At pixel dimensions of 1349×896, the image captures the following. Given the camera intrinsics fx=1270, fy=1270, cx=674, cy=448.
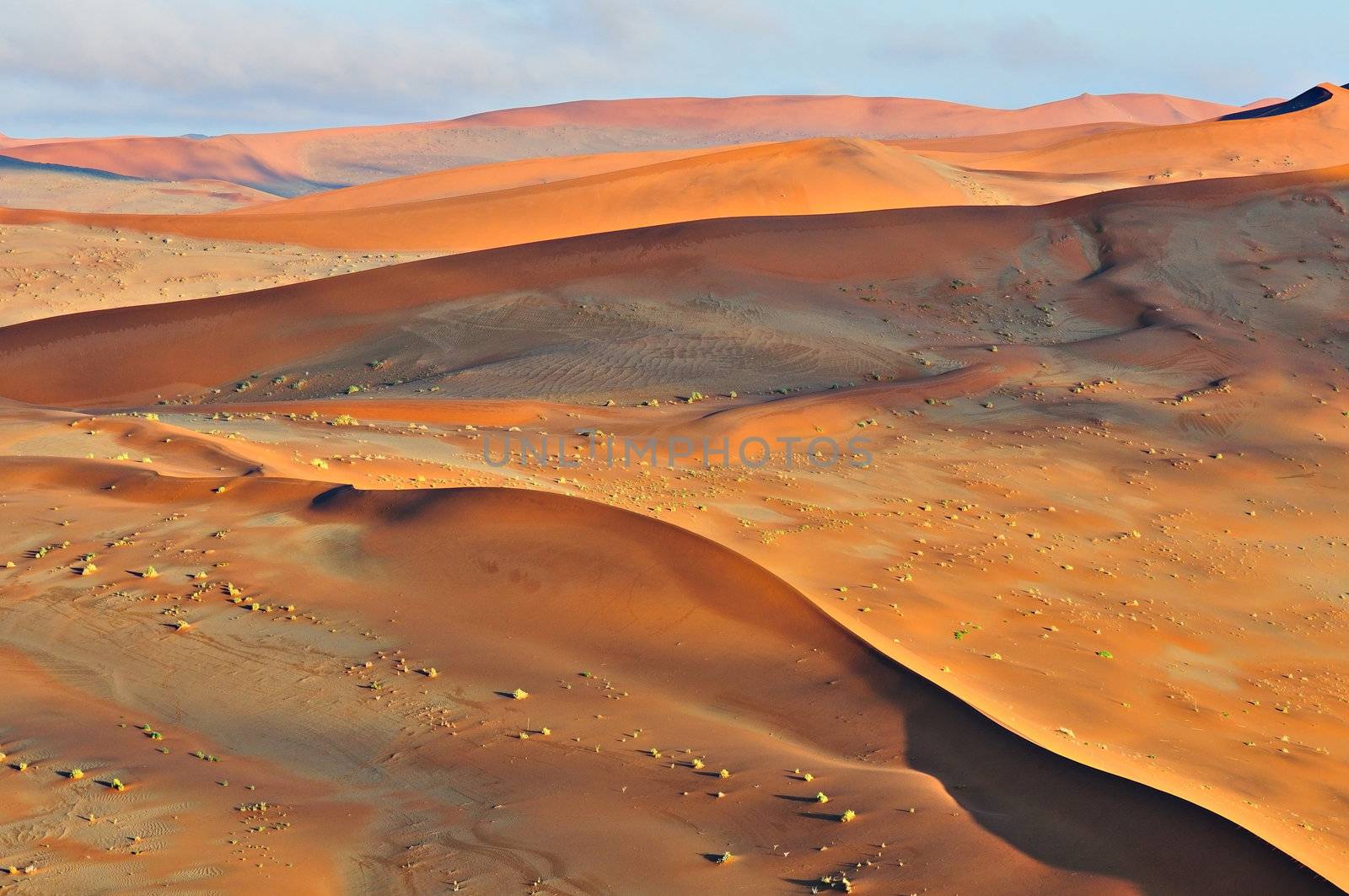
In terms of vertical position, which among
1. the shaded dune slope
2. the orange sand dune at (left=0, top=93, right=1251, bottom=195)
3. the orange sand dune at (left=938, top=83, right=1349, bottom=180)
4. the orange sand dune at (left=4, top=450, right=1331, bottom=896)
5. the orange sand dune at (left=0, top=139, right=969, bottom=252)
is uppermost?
the orange sand dune at (left=0, top=93, right=1251, bottom=195)

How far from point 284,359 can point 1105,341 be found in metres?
11.6

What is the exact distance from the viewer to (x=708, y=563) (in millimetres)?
7742

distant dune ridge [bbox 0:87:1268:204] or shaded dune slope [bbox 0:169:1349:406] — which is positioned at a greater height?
distant dune ridge [bbox 0:87:1268:204]

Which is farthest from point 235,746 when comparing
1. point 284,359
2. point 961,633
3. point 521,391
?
point 284,359

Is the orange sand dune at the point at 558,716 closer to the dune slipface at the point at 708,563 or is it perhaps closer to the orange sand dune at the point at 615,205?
the dune slipface at the point at 708,563

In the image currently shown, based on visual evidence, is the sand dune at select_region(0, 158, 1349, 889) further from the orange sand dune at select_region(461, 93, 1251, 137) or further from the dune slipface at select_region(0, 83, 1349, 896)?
the orange sand dune at select_region(461, 93, 1251, 137)

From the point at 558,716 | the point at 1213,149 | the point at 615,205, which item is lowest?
the point at 558,716

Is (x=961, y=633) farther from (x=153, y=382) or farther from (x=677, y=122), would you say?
(x=677, y=122)

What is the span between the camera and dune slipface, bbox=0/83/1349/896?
5262mm

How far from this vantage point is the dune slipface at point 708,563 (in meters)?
5.26

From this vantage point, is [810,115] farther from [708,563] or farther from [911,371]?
[708,563]

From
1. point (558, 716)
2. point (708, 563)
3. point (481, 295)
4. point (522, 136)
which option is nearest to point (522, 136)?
point (522, 136)

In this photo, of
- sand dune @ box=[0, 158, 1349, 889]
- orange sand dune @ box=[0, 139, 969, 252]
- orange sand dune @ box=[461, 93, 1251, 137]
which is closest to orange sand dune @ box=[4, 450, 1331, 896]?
sand dune @ box=[0, 158, 1349, 889]

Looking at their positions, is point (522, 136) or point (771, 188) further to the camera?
point (522, 136)
